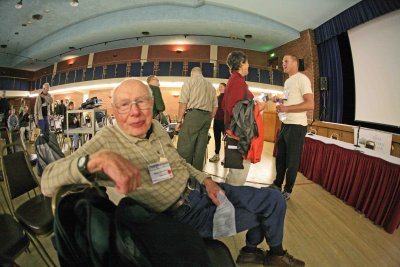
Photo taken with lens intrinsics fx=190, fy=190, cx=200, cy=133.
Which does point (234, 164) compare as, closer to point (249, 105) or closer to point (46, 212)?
point (249, 105)

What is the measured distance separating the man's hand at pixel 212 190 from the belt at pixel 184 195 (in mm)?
76

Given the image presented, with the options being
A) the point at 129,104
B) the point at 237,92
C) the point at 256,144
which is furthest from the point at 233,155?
the point at 129,104

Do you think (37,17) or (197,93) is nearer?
(197,93)

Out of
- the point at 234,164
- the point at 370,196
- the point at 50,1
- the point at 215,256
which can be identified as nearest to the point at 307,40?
the point at 370,196

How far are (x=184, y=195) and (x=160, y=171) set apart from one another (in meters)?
0.19

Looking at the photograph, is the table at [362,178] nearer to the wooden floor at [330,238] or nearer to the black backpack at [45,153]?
the wooden floor at [330,238]

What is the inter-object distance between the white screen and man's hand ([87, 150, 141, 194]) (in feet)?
15.6

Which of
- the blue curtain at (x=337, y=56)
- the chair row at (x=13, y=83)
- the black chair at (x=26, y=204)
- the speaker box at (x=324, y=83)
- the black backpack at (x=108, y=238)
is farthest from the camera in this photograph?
the chair row at (x=13, y=83)

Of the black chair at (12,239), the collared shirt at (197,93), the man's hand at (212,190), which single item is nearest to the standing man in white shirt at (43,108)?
the collared shirt at (197,93)

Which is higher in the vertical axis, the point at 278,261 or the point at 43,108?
the point at 43,108

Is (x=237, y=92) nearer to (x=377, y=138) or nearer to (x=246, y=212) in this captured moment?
(x=246, y=212)

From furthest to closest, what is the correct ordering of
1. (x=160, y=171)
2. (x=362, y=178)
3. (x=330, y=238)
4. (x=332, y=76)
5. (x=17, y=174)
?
1. (x=332, y=76)
2. (x=362, y=178)
3. (x=330, y=238)
4. (x=17, y=174)
5. (x=160, y=171)

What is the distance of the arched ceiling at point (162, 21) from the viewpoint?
4.73 metres

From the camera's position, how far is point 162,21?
5.33 meters
